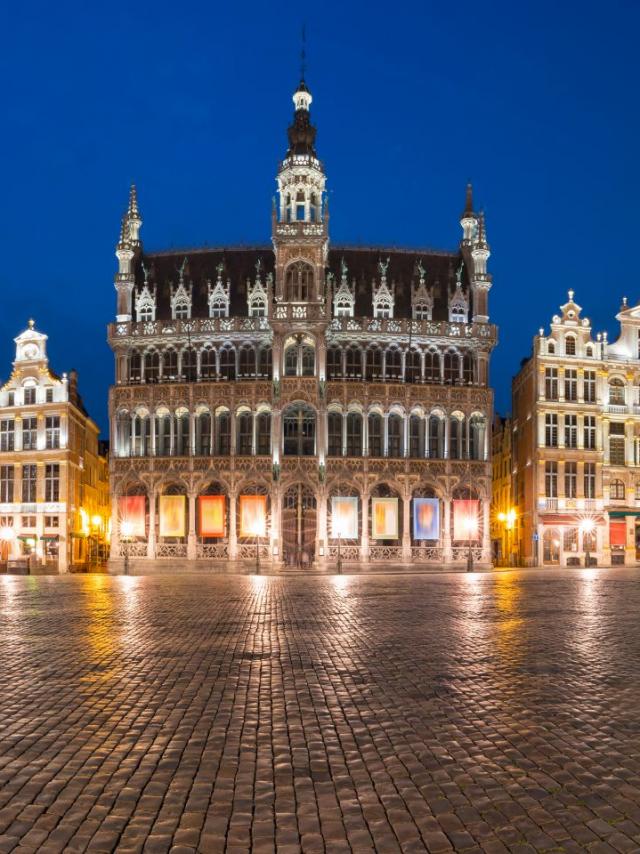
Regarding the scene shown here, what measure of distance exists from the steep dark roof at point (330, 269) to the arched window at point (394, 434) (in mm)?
9917

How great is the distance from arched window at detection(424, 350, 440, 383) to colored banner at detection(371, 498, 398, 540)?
10890mm

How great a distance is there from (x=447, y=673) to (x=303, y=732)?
512cm

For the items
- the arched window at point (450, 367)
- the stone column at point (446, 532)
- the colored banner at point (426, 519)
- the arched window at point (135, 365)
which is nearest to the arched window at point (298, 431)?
the colored banner at point (426, 519)

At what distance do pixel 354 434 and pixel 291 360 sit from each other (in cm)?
745

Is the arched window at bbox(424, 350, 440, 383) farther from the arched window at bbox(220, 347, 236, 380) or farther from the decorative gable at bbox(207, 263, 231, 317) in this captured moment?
the decorative gable at bbox(207, 263, 231, 317)

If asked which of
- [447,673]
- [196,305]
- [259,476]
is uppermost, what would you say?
[196,305]

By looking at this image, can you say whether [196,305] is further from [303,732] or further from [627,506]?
[303,732]

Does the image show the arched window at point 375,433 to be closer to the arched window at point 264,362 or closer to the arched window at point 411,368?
the arched window at point 411,368

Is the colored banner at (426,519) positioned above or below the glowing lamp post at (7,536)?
above

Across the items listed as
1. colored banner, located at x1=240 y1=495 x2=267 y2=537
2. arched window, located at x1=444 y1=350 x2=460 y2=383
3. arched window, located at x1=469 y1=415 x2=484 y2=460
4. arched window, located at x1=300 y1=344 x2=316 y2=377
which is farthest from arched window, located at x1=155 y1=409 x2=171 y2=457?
arched window, located at x1=469 y1=415 x2=484 y2=460

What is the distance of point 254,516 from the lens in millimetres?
73875

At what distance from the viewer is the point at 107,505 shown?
103 m

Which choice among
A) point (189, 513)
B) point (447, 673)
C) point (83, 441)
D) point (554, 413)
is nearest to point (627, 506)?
point (554, 413)

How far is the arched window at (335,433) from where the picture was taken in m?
Answer: 75.9
